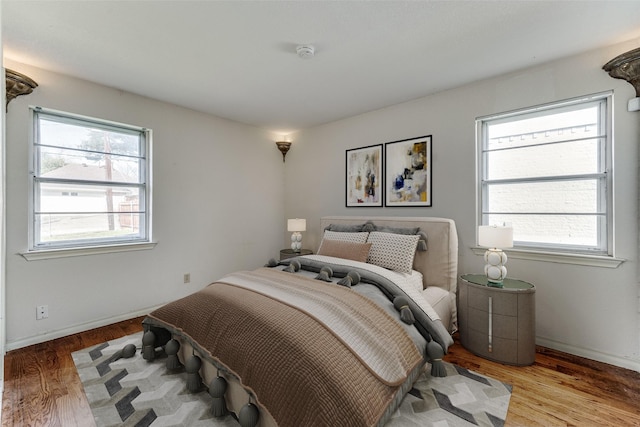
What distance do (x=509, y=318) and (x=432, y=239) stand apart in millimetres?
935

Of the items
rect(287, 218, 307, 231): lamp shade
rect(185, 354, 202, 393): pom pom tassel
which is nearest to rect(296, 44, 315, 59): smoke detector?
rect(287, 218, 307, 231): lamp shade

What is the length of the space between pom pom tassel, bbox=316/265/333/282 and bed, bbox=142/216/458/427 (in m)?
0.01

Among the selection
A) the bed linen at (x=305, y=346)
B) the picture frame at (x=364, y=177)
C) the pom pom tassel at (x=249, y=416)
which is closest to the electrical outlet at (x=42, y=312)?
the bed linen at (x=305, y=346)

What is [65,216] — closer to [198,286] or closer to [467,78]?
[198,286]

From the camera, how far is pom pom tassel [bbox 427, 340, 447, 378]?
205 cm

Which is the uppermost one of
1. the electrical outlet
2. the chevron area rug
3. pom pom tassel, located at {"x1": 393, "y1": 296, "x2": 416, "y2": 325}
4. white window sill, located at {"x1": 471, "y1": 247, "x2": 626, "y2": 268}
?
white window sill, located at {"x1": 471, "y1": 247, "x2": 626, "y2": 268}

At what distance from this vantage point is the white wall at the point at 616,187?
2.36 m

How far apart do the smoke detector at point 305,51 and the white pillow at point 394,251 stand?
1.78m

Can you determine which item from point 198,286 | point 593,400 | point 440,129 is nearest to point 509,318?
point 593,400

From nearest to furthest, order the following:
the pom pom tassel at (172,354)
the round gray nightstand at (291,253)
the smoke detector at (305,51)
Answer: the pom pom tassel at (172,354) → the smoke detector at (305,51) → the round gray nightstand at (291,253)

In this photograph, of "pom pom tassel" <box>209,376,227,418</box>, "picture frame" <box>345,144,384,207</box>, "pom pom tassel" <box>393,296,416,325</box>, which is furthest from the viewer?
"picture frame" <box>345,144,384,207</box>

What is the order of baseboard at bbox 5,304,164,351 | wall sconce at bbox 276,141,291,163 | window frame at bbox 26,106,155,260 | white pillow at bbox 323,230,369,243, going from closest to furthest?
baseboard at bbox 5,304,164,351 → window frame at bbox 26,106,155,260 → white pillow at bbox 323,230,369,243 → wall sconce at bbox 276,141,291,163

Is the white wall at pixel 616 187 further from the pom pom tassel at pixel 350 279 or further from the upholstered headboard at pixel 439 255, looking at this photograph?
the pom pom tassel at pixel 350 279

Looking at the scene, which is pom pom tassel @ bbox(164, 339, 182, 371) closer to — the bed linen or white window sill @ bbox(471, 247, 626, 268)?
the bed linen
